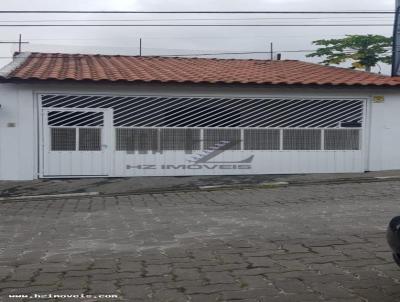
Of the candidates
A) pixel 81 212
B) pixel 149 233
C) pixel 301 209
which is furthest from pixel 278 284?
pixel 81 212

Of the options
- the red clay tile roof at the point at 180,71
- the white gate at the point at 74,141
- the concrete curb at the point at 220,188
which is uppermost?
the red clay tile roof at the point at 180,71

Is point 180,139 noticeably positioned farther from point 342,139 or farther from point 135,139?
point 342,139

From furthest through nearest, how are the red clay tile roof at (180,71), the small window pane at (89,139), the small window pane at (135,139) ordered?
1. the small window pane at (135,139)
2. the red clay tile roof at (180,71)
3. the small window pane at (89,139)

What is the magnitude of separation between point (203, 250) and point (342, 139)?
10.6 metres

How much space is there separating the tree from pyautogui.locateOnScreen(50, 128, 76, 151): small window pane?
24749mm

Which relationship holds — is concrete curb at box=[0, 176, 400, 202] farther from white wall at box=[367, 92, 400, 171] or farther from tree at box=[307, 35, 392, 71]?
tree at box=[307, 35, 392, 71]

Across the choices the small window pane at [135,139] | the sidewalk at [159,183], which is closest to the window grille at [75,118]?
the small window pane at [135,139]

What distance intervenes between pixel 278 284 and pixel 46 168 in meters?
10.9

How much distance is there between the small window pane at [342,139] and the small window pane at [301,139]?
30 centimetres

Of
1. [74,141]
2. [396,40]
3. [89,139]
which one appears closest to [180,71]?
[89,139]

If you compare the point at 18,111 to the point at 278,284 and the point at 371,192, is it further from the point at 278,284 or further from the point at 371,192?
the point at 278,284

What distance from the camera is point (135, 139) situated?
49.4 feet

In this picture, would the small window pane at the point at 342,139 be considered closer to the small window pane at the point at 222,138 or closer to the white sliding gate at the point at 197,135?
the white sliding gate at the point at 197,135

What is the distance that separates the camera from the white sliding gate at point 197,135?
14719 mm
